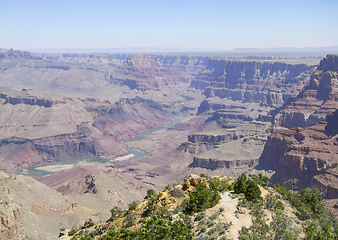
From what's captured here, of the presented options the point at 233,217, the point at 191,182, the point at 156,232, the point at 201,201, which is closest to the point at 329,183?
the point at 191,182

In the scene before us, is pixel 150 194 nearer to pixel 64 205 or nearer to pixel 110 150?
pixel 64 205

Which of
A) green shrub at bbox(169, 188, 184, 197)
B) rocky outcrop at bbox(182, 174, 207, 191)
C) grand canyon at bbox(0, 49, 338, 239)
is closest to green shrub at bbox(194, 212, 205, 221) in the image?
green shrub at bbox(169, 188, 184, 197)

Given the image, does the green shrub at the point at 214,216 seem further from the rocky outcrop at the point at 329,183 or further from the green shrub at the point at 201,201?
the rocky outcrop at the point at 329,183

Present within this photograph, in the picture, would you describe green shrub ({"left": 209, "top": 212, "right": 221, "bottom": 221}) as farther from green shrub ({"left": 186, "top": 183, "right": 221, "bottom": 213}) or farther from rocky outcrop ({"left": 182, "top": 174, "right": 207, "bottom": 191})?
rocky outcrop ({"left": 182, "top": 174, "right": 207, "bottom": 191})

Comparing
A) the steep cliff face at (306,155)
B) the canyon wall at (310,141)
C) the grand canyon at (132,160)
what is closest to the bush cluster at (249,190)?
the grand canyon at (132,160)

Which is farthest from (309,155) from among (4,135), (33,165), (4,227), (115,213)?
(4,135)

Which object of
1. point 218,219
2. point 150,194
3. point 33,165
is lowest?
point 33,165
